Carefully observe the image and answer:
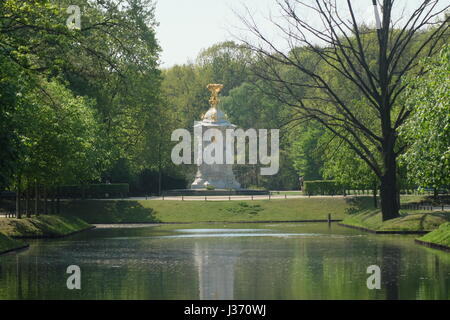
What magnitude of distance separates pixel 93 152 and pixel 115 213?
1027 cm

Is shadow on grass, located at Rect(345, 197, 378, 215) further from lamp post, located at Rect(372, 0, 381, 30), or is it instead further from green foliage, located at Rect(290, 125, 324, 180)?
green foliage, located at Rect(290, 125, 324, 180)

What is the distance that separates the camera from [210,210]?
231 feet

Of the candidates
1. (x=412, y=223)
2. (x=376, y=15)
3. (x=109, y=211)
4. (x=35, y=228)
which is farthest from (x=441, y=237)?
(x=109, y=211)

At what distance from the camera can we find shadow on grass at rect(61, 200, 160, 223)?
68.3m

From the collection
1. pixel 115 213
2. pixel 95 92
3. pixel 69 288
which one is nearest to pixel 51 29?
pixel 69 288

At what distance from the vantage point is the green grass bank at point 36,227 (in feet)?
154

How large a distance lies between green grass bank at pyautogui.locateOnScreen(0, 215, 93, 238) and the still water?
4081mm

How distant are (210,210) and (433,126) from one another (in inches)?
1648

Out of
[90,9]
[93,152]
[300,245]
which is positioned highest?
[90,9]

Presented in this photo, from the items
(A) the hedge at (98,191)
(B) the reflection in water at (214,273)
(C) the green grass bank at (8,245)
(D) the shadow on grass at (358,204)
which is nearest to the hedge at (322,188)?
(D) the shadow on grass at (358,204)

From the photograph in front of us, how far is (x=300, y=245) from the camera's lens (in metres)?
38.0

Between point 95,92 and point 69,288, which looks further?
point 95,92
